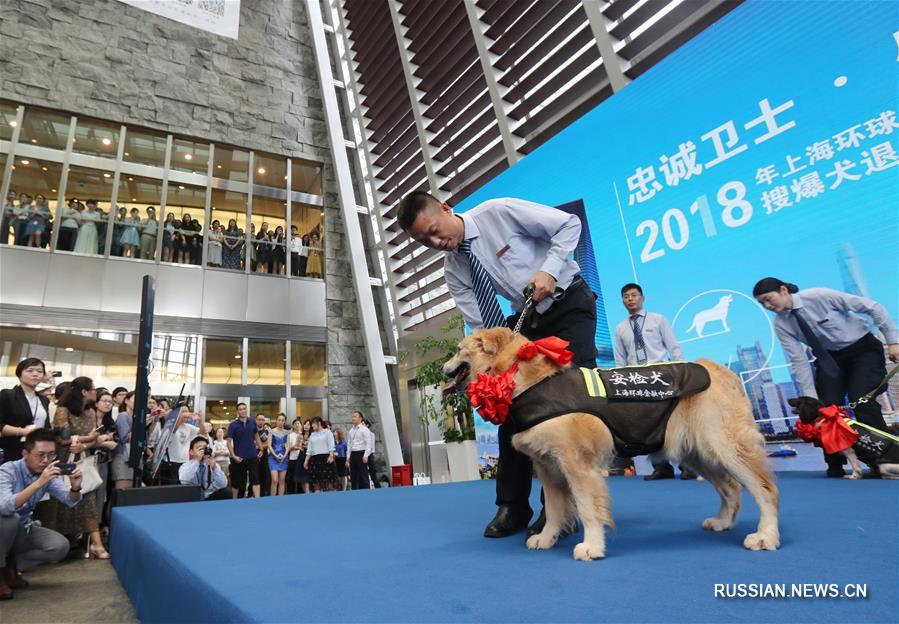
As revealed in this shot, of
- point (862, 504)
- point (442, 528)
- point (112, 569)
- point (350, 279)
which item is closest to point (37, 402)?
point (112, 569)

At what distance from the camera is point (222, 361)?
1095 centimetres

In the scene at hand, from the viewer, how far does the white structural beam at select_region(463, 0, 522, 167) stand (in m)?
8.10

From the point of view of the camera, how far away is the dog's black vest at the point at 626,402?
1619mm

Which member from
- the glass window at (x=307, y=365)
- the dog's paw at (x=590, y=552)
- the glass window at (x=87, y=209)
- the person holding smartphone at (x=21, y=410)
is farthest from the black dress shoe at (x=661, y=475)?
the glass window at (x=87, y=209)

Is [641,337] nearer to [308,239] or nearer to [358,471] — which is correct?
[358,471]

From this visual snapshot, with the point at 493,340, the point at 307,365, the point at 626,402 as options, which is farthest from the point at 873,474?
the point at 307,365

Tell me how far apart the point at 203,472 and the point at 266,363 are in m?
5.44

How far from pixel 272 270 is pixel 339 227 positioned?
2.31 metres

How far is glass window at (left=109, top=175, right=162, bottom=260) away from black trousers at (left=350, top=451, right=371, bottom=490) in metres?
6.67

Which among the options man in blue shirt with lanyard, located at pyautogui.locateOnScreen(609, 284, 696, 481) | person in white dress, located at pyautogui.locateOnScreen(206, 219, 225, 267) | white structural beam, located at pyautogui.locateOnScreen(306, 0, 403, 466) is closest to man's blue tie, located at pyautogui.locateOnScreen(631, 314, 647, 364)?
man in blue shirt with lanyard, located at pyautogui.locateOnScreen(609, 284, 696, 481)

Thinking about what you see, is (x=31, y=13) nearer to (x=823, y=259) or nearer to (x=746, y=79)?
(x=746, y=79)

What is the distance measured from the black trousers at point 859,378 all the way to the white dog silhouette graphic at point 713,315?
1.01 metres

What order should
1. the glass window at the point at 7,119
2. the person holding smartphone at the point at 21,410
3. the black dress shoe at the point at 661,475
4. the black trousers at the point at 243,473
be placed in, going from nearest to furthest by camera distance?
the person holding smartphone at the point at 21,410, the black dress shoe at the point at 661,475, the black trousers at the point at 243,473, the glass window at the point at 7,119

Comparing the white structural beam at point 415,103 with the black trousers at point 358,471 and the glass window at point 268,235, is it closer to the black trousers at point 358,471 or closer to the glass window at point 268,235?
the glass window at point 268,235
